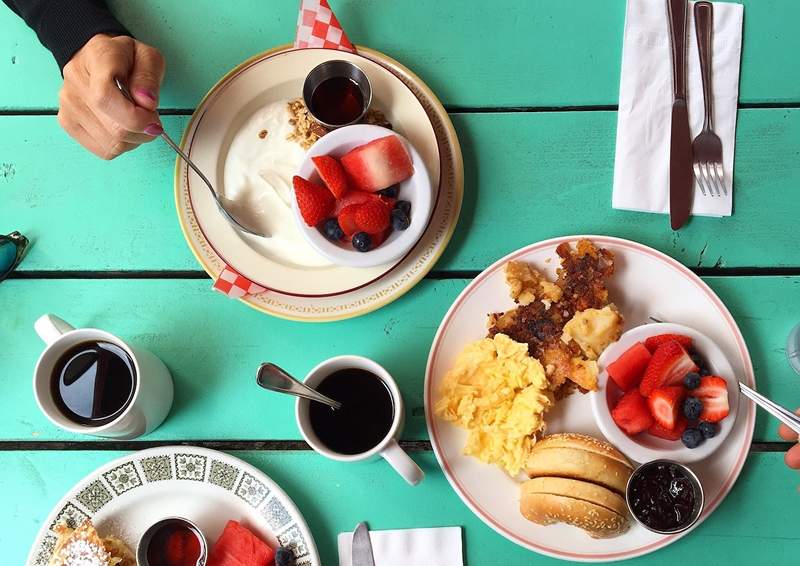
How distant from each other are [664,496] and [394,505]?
52cm

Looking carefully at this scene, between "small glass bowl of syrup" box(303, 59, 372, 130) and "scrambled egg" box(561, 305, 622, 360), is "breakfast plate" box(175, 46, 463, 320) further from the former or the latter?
"scrambled egg" box(561, 305, 622, 360)

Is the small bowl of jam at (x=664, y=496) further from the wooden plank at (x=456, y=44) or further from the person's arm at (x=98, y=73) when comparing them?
the person's arm at (x=98, y=73)

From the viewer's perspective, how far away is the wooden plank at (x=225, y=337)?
56.0 inches

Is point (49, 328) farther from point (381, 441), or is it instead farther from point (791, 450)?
point (791, 450)

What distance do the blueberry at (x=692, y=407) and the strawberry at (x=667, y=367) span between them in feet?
0.14

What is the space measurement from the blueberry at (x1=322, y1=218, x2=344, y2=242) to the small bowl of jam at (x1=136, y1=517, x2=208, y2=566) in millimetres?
597

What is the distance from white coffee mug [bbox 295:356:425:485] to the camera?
49.2 inches

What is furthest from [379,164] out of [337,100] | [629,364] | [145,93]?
[629,364]

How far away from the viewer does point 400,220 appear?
131 cm

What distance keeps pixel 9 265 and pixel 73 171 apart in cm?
24

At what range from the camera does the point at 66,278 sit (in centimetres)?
150

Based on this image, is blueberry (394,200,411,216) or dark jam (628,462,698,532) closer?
dark jam (628,462,698,532)

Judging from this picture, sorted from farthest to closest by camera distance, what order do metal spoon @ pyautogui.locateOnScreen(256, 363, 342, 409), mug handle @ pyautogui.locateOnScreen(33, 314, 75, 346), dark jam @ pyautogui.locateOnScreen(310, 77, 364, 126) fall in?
dark jam @ pyautogui.locateOnScreen(310, 77, 364, 126)
mug handle @ pyautogui.locateOnScreen(33, 314, 75, 346)
metal spoon @ pyautogui.locateOnScreen(256, 363, 342, 409)

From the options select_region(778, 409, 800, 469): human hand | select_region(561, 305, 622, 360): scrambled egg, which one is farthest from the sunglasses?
select_region(778, 409, 800, 469): human hand
